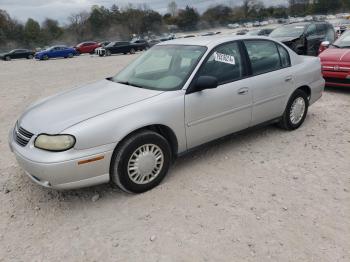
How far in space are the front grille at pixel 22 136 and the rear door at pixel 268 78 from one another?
9.08ft

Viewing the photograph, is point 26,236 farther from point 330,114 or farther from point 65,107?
point 330,114

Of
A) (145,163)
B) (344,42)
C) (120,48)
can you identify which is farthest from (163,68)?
(120,48)

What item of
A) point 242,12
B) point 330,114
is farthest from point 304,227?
point 242,12

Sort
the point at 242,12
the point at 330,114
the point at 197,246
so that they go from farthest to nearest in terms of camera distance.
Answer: the point at 242,12 < the point at 330,114 < the point at 197,246

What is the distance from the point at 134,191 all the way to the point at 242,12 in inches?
4355

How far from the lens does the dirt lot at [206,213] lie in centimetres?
279

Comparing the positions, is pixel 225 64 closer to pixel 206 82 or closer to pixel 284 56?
pixel 206 82

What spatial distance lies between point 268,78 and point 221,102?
38.8 inches

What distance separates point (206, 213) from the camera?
326cm

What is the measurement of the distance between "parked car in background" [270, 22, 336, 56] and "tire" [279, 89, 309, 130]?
249 inches

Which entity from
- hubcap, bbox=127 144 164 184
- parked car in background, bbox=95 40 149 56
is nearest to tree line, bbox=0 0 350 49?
parked car in background, bbox=95 40 149 56

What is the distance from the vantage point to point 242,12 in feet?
346

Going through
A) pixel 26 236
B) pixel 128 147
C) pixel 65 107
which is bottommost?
pixel 26 236

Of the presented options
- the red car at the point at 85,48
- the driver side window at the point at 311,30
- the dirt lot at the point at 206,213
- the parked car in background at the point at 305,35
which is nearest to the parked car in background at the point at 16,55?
the red car at the point at 85,48
